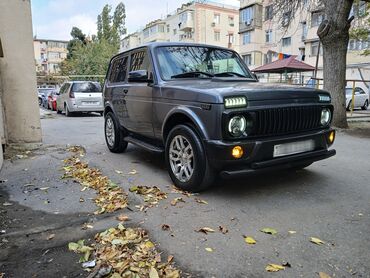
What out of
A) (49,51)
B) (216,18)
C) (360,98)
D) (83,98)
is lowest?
(360,98)

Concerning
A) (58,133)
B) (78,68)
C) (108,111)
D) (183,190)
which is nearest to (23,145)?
(108,111)

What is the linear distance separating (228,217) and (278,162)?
89 centimetres

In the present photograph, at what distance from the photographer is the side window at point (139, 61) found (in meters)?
5.65

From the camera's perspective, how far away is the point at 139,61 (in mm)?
5984

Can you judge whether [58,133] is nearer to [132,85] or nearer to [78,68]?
[132,85]

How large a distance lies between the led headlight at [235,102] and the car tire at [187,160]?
2.00 ft

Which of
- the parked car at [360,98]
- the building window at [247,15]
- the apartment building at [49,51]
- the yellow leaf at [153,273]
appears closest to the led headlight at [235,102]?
the yellow leaf at [153,273]

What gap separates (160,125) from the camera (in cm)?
512

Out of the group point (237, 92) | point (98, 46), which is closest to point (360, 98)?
point (237, 92)

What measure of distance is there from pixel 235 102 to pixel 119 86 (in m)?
3.32

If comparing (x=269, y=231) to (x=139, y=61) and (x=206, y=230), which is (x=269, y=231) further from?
(x=139, y=61)

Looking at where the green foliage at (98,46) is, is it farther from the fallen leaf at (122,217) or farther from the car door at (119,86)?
the fallen leaf at (122,217)

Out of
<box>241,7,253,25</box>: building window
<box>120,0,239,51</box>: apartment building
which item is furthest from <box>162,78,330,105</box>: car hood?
<box>120,0,239,51</box>: apartment building

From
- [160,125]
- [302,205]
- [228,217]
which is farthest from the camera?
[160,125]
